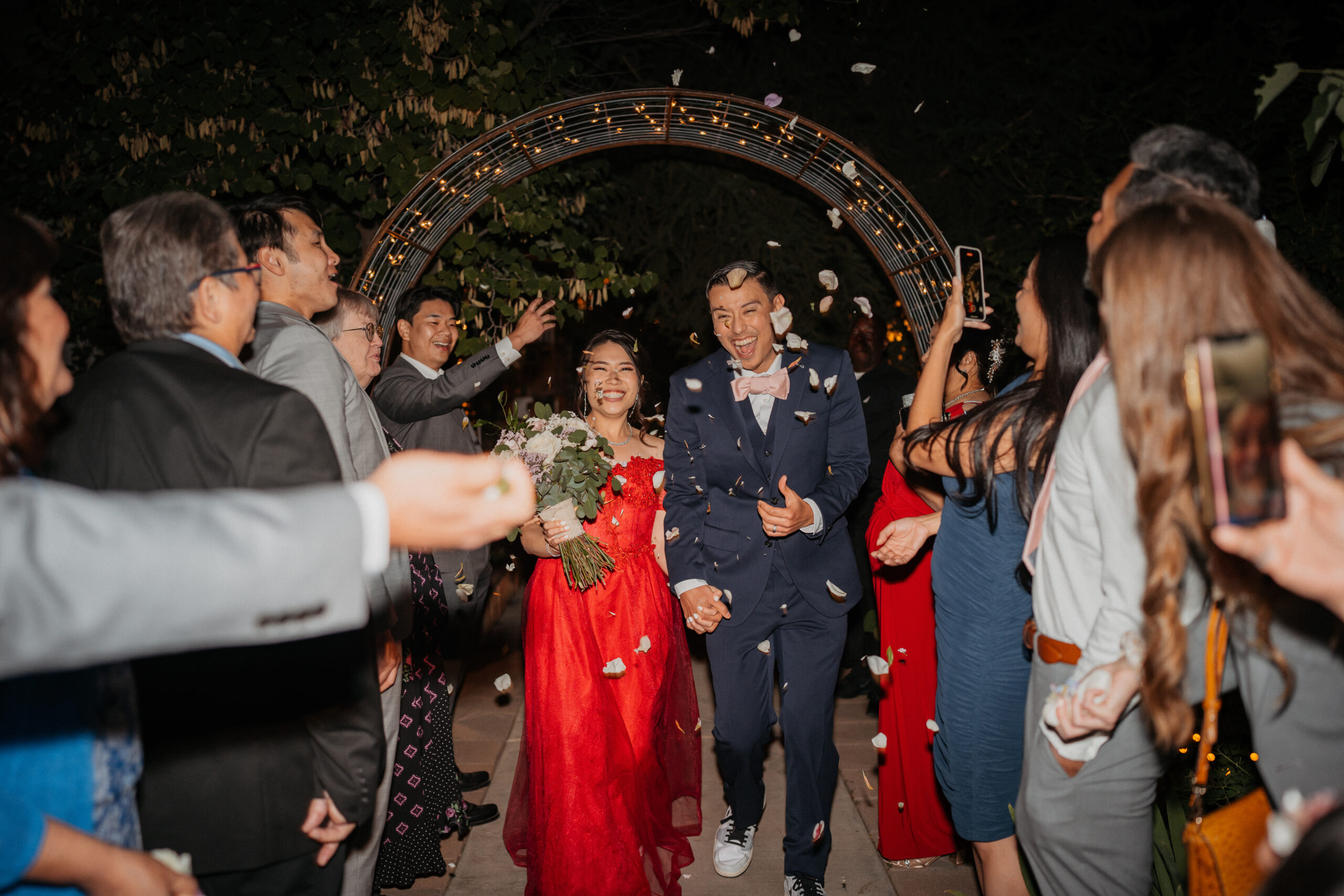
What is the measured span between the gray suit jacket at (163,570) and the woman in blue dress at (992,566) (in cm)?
189

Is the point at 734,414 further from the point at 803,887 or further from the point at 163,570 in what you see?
the point at 163,570

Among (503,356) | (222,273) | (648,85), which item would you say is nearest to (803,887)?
(503,356)

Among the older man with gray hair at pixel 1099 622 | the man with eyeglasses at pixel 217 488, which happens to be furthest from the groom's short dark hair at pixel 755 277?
the man with eyeglasses at pixel 217 488

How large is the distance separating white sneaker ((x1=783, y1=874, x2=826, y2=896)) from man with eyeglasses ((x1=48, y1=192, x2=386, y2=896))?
1.93 meters

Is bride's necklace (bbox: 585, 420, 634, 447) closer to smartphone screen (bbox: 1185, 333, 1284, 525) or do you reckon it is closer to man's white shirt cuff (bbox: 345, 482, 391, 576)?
man's white shirt cuff (bbox: 345, 482, 391, 576)

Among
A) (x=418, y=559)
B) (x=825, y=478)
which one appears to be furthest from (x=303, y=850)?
(x=825, y=478)

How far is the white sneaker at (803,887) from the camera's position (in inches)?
120

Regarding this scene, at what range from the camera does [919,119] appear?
7277mm

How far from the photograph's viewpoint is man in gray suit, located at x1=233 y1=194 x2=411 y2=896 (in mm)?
2279

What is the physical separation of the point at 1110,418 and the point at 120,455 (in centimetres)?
195

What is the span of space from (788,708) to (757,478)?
93cm

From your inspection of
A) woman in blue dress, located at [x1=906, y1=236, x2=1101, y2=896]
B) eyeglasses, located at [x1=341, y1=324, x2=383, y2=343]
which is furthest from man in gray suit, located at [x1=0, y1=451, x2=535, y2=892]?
eyeglasses, located at [x1=341, y1=324, x2=383, y2=343]

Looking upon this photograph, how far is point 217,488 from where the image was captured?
161 cm

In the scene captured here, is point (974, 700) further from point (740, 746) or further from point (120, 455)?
point (120, 455)
